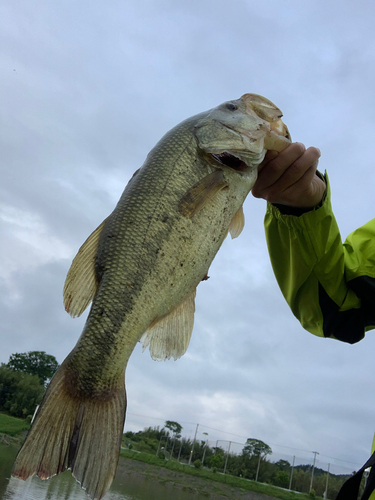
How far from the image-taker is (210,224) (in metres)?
2.10

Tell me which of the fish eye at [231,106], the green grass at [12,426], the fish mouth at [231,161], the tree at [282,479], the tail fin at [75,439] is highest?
the fish eye at [231,106]

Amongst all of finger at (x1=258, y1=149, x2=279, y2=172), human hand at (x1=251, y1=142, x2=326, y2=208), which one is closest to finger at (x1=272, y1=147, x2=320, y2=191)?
human hand at (x1=251, y1=142, x2=326, y2=208)

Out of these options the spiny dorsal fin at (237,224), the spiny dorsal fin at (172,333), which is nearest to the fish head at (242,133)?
the spiny dorsal fin at (237,224)

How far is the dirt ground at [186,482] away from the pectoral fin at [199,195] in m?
19.4

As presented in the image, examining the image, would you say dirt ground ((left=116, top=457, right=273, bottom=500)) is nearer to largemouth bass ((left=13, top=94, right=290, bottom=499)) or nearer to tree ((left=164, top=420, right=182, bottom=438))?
tree ((left=164, top=420, right=182, bottom=438))

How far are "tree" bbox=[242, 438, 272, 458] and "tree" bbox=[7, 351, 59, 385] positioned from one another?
33397 millimetres

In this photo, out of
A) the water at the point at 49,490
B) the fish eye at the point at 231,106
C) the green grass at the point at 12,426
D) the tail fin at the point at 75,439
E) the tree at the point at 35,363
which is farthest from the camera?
the tree at the point at 35,363

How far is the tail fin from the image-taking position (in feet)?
5.36

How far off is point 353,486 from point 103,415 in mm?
1611

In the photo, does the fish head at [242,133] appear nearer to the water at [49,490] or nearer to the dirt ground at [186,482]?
the water at [49,490]

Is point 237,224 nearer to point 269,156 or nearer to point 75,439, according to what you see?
point 269,156

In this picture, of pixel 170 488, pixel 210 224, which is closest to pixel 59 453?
pixel 210 224

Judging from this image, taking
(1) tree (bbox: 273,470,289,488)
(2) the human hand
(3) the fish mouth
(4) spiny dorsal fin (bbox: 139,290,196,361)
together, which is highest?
(2) the human hand

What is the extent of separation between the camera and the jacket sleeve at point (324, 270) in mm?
2865
